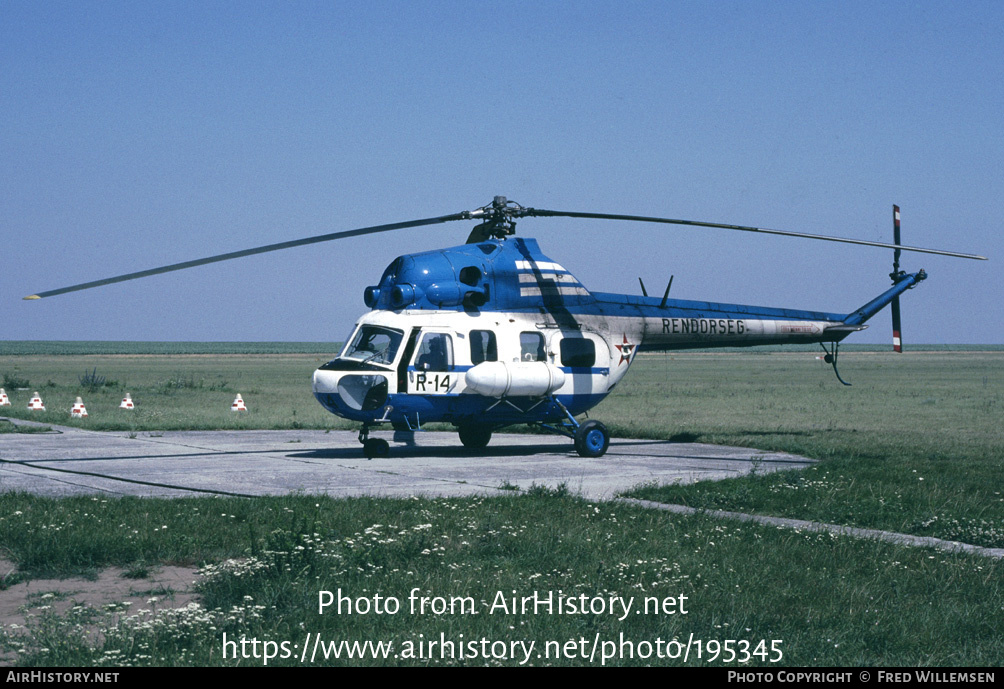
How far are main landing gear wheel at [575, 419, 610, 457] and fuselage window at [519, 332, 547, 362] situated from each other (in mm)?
1545

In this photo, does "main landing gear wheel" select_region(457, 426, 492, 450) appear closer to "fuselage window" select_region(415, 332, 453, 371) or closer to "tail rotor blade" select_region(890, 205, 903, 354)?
"fuselage window" select_region(415, 332, 453, 371)

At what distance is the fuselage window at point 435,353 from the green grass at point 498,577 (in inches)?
274

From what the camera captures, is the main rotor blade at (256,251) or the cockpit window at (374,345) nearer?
the main rotor blade at (256,251)

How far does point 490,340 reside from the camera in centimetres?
1894

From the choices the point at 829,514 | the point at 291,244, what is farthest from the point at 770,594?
the point at 291,244

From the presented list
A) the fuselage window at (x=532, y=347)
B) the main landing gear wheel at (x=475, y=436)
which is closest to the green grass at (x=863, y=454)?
the fuselage window at (x=532, y=347)

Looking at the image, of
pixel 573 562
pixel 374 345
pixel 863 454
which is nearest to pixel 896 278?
pixel 863 454

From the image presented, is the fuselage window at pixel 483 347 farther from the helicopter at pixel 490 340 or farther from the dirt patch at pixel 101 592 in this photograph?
the dirt patch at pixel 101 592

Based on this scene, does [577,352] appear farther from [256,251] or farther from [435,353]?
[256,251]

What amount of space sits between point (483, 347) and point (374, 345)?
6.76 feet

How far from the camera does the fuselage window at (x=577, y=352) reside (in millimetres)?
19781

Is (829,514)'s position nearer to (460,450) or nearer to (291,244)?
(291,244)

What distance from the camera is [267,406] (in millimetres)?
37906
